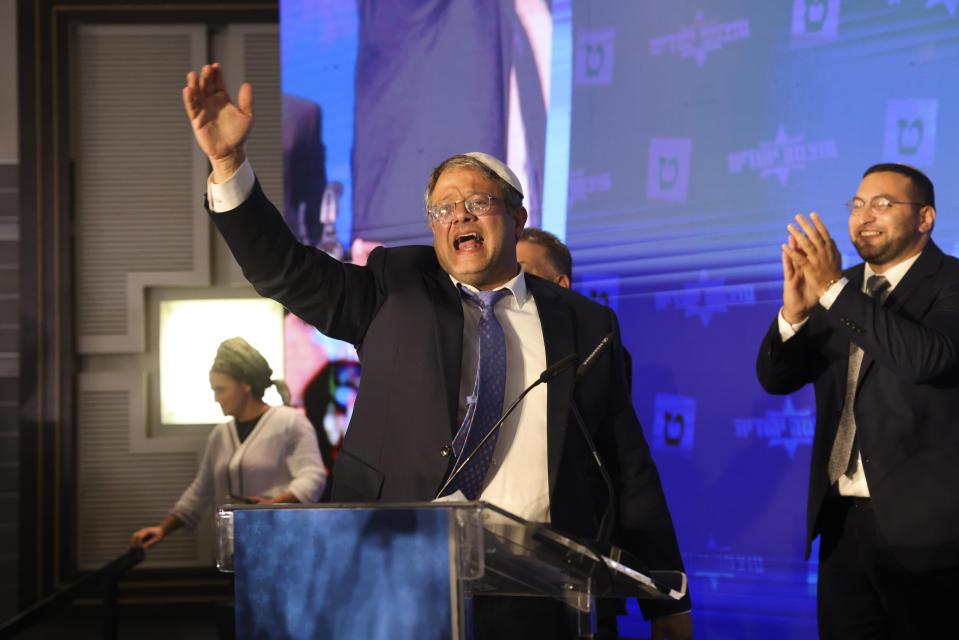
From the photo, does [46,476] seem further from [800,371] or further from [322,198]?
[800,371]

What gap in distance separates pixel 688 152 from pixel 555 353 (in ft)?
6.86

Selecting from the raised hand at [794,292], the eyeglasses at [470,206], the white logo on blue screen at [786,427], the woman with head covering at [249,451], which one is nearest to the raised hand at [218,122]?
the eyeglasses at [470,206]

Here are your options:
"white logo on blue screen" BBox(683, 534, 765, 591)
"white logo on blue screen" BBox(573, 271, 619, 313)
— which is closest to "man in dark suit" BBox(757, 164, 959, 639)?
"white logo on blue screen" BBox(683, 534, 765, 591)

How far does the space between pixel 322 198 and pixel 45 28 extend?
231 centimetres

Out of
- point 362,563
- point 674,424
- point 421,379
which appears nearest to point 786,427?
point 674,424

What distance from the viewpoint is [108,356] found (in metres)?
5.45

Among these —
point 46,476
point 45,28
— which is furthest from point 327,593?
point 45,28

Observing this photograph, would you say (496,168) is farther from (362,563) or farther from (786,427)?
(786,427)

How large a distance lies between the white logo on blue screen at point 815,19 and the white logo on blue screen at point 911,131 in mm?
372

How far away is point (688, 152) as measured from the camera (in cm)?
375

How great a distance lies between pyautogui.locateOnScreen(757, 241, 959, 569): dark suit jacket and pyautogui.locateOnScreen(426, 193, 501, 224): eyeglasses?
965 mm

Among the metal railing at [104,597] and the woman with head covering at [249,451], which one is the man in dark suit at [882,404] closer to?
the woman with head covering at [249,451]

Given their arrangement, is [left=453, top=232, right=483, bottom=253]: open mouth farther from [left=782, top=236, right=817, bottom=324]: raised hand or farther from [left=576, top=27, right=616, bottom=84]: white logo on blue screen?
[left=576, top=27, right=616, bottom=84]: white logo on blue screen

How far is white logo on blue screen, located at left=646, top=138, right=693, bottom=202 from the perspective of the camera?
3756mm
